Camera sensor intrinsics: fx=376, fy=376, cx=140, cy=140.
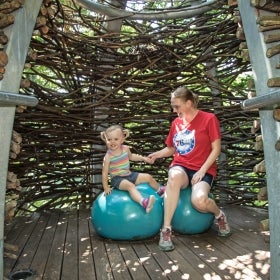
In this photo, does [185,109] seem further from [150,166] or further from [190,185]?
[150,166]

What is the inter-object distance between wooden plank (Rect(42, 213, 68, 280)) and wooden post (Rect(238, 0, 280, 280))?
1.25 metres

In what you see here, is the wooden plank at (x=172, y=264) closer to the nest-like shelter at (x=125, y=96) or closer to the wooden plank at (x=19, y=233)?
the wooden plank at (x=19, y=233)

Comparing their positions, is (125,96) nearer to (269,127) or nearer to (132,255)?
(132,255)

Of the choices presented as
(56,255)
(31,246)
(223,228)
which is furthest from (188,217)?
(31,246)

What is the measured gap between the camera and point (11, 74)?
207cm

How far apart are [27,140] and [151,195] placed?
1.66 m

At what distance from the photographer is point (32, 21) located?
219cm

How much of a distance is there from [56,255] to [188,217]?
108 centimetres

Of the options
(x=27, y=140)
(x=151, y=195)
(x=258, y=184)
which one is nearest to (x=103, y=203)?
(x=151, y=195)

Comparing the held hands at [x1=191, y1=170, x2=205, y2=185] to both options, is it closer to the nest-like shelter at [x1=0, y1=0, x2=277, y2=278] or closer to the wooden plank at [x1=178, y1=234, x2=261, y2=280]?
the wooden plank at [x1=178, y1=234, x2=261, y2=280]

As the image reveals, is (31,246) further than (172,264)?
Yes

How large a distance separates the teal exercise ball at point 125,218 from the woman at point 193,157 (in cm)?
11

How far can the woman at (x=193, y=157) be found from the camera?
2.95 m

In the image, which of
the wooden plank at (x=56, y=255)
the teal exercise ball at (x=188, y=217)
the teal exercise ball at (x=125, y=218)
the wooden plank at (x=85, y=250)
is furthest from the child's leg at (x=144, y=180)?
the wooden plank at (x=56, y=255)
